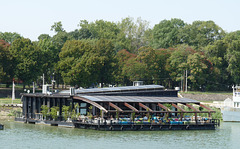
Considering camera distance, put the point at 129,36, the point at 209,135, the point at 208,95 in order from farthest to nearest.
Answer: the point at 129,36, the point at 208,95, the point at 209,135

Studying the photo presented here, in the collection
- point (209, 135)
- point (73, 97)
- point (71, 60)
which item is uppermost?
point (71, 60)

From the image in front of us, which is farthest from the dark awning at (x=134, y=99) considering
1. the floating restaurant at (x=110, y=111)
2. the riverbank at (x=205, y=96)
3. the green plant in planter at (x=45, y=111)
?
the riverbank at (x=205, y=96)

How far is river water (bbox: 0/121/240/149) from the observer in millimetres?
57438

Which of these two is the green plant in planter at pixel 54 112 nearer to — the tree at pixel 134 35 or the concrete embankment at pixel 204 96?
the concrete embankment at pixel 204 96

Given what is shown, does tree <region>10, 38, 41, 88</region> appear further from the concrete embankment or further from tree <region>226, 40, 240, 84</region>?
tree <region>226, 40, 240, 84</region>

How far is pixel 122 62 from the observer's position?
450 feet

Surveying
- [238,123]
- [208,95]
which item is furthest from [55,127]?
[208,95]

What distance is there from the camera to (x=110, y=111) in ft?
219

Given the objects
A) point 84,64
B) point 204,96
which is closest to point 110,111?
point 84,64

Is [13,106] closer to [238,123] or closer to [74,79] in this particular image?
[74,79]

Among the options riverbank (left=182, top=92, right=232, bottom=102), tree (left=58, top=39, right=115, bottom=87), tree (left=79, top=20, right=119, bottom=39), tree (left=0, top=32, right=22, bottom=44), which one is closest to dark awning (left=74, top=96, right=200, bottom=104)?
tree (left=58, top=39, right=115, bottom=87)

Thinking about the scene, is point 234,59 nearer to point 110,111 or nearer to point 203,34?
point 203,34

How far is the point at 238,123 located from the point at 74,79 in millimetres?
42485

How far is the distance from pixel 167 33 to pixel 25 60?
62718mm
